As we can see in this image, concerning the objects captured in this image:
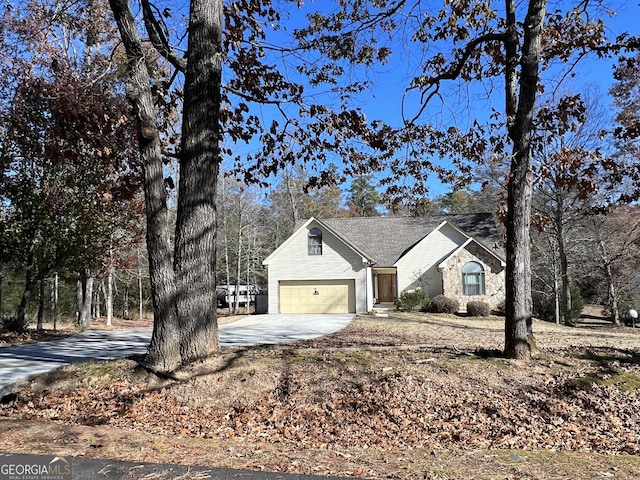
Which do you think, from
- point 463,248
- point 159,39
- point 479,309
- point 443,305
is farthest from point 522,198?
point 463,248

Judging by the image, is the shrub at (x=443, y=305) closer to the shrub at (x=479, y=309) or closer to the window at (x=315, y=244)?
the shrub at (x=479, y=309)

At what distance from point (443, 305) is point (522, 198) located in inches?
682

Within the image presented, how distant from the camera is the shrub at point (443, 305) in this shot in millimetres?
23625

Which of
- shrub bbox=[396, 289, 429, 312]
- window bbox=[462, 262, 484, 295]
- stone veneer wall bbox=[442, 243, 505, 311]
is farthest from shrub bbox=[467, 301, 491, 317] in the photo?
shrub bbox=[396, 289, 429, 312]

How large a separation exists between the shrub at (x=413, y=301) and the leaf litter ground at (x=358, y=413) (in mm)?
16352

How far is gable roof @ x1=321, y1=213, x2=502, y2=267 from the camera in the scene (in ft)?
91.2

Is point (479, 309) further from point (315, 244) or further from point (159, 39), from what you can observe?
point (159, 39)

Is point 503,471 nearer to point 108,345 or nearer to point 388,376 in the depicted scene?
point 388,376

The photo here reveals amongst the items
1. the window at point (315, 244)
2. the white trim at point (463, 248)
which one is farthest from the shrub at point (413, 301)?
the window at point (315, 244)

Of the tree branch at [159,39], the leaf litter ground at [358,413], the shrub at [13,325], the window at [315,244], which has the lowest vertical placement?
the leaf litter ground at [358,413]

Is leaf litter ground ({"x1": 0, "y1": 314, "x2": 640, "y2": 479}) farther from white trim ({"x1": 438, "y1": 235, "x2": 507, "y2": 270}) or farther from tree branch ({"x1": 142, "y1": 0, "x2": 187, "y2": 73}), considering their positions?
white trim ({"x1": 438, "y1": 235, "x2": 507, "y2": 270})

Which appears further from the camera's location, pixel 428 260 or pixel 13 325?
pixel 428 260

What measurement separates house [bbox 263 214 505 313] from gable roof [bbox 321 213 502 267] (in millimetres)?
812

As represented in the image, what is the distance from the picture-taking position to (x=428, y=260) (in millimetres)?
26375
